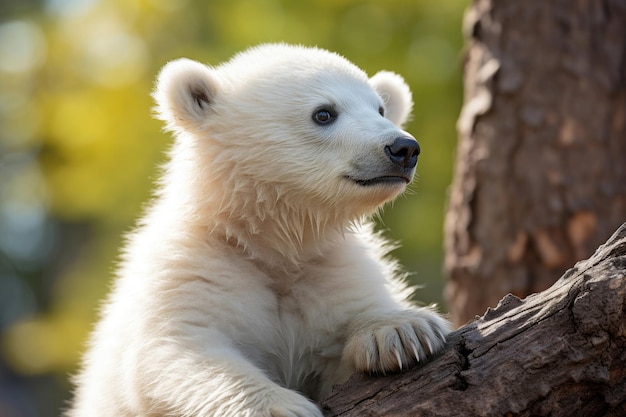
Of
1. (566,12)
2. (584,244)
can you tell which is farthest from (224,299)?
(566,12)

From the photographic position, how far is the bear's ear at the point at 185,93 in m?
4.34

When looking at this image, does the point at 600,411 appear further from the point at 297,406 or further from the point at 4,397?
the point at 4,397

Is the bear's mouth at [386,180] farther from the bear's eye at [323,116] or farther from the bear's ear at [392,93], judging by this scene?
the bear's ear at [392,93]

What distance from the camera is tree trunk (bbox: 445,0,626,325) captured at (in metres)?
5.79

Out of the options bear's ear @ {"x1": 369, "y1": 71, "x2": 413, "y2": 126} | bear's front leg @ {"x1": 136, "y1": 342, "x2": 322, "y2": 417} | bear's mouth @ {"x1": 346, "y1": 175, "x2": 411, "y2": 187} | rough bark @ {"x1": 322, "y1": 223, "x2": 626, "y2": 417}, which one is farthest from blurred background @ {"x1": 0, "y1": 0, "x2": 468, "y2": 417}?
rough bark @ {"x1": 322, "y1": 223, "x2": 626, "y2": 417}

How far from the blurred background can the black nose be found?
23.6 feet

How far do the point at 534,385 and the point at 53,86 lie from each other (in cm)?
1206

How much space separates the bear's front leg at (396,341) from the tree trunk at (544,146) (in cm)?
242

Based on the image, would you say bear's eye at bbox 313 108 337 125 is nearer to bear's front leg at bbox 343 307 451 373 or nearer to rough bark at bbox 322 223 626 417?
bear's front leg at bbox 343 307 451 373

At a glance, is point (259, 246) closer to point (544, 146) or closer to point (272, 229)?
point (272, 229)

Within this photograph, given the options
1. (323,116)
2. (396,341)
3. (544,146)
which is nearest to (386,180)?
(323,116)

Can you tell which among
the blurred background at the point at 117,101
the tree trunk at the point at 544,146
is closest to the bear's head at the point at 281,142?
the tree trunk at the point at 544,146

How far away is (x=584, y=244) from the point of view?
5758mm

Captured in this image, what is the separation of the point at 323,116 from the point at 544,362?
1925 millimetres
